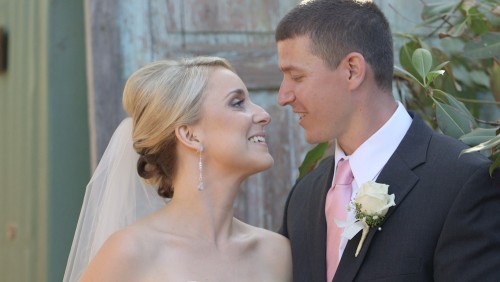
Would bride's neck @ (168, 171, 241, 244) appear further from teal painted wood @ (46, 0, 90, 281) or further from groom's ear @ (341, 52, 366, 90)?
teal painted wood @ (46, 0, 90, 281)

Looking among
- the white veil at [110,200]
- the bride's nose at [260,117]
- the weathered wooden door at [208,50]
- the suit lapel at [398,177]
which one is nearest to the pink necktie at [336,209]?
the suit lapel at [398,177]

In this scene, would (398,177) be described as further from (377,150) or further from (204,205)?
(204,205)

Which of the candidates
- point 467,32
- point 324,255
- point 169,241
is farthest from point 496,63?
point 169,241

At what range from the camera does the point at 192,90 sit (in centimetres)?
346

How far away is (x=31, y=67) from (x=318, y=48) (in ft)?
7.29

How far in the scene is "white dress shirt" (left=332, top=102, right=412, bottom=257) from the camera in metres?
3.26

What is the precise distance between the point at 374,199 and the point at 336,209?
32cm

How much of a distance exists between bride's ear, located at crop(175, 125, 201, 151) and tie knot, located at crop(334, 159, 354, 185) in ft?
1.65

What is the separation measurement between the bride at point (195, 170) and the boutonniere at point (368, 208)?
0.43 metres

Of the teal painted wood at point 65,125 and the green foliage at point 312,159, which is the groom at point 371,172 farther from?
the teal painted wood at point 65,125

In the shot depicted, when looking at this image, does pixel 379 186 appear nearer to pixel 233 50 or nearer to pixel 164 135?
pixel 164 135

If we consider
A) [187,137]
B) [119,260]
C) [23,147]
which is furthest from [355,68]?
[23,147]

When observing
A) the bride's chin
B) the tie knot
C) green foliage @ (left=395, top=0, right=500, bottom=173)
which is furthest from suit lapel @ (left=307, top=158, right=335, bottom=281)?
green foliage @ (left=395, top=0, right=500, bottom=173)

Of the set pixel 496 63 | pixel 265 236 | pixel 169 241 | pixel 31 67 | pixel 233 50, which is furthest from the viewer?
pixel 31 67
